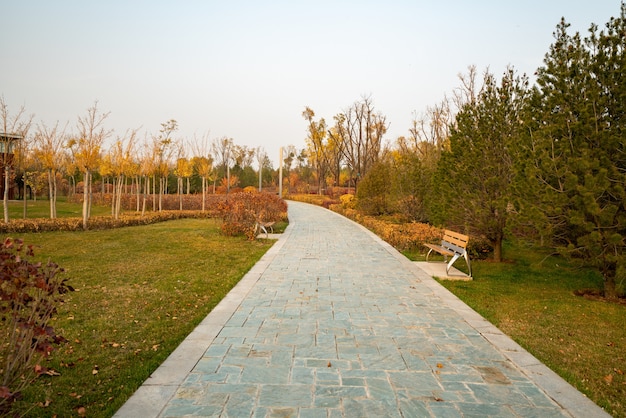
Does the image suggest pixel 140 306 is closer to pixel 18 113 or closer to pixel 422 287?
pixel 422 287

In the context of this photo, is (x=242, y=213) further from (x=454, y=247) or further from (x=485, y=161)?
(x=485, y=161)

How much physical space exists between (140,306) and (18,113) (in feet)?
45.8

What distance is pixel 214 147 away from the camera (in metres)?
47.5

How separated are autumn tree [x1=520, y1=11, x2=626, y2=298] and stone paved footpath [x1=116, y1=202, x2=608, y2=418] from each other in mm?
2188

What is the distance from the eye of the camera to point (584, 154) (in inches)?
221

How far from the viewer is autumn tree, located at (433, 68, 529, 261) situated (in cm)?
881

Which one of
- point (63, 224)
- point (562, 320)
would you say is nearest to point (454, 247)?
point (562, 320)

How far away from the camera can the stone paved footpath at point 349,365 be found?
3006 millimetres

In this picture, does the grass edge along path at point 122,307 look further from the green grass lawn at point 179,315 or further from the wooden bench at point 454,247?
the wooden bench at point 454,247

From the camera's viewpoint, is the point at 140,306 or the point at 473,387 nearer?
the point at 473,387

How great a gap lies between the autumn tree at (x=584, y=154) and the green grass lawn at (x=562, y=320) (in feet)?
2.50

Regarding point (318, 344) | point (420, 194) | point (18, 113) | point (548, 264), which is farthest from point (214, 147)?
point (318, 344)

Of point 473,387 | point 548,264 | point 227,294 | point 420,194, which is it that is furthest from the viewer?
point 420,194

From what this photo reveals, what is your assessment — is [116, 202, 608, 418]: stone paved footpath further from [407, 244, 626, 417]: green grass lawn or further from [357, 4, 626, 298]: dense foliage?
[357, 4, 626, 298]: dense foliage
